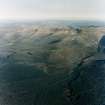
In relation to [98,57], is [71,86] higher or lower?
lower

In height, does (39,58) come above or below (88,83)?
above

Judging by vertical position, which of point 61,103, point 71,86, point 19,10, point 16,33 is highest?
point 19,10

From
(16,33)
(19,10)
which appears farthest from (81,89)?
(19,10)

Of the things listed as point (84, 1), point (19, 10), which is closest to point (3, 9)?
point (19, 10)

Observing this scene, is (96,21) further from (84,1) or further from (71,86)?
(71,86)

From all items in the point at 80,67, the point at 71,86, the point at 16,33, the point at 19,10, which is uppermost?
the point at 19,10

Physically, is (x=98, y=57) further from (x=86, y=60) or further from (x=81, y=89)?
(x=81, y=89)
